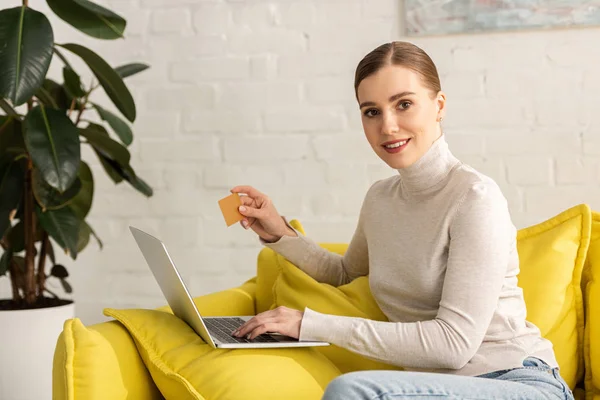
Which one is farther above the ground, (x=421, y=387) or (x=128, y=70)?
(x=128, y=70)

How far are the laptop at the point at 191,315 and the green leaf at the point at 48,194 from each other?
709 millimetres

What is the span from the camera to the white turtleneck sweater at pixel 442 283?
1442mm

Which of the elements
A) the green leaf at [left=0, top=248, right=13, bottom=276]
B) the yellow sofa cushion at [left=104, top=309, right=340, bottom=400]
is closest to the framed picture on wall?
the yellow sofa cushion at [left=104, top=309, right=340, bottom=400]

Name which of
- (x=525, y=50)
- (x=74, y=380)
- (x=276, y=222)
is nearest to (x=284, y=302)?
(x=276, y=222)

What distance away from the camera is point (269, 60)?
271 centimetres

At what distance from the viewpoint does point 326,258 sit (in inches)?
76.5

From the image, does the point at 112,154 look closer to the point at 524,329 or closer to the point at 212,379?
the point at 212,379

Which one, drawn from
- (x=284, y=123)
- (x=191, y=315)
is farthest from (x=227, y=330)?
(x=284, y=123)

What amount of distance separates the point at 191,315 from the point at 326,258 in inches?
20.7

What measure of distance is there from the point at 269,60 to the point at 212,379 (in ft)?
5.06

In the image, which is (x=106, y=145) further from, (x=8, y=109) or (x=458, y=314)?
(x=458, y=314)

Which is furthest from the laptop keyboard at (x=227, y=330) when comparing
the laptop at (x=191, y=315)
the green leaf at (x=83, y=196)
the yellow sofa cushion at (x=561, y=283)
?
the green leaf at (x=83, y=196)

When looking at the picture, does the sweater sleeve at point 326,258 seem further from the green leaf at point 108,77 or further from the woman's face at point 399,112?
the green leaf at point 108,77

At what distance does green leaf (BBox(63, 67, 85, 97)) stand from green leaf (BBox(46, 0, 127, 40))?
0.19 m
